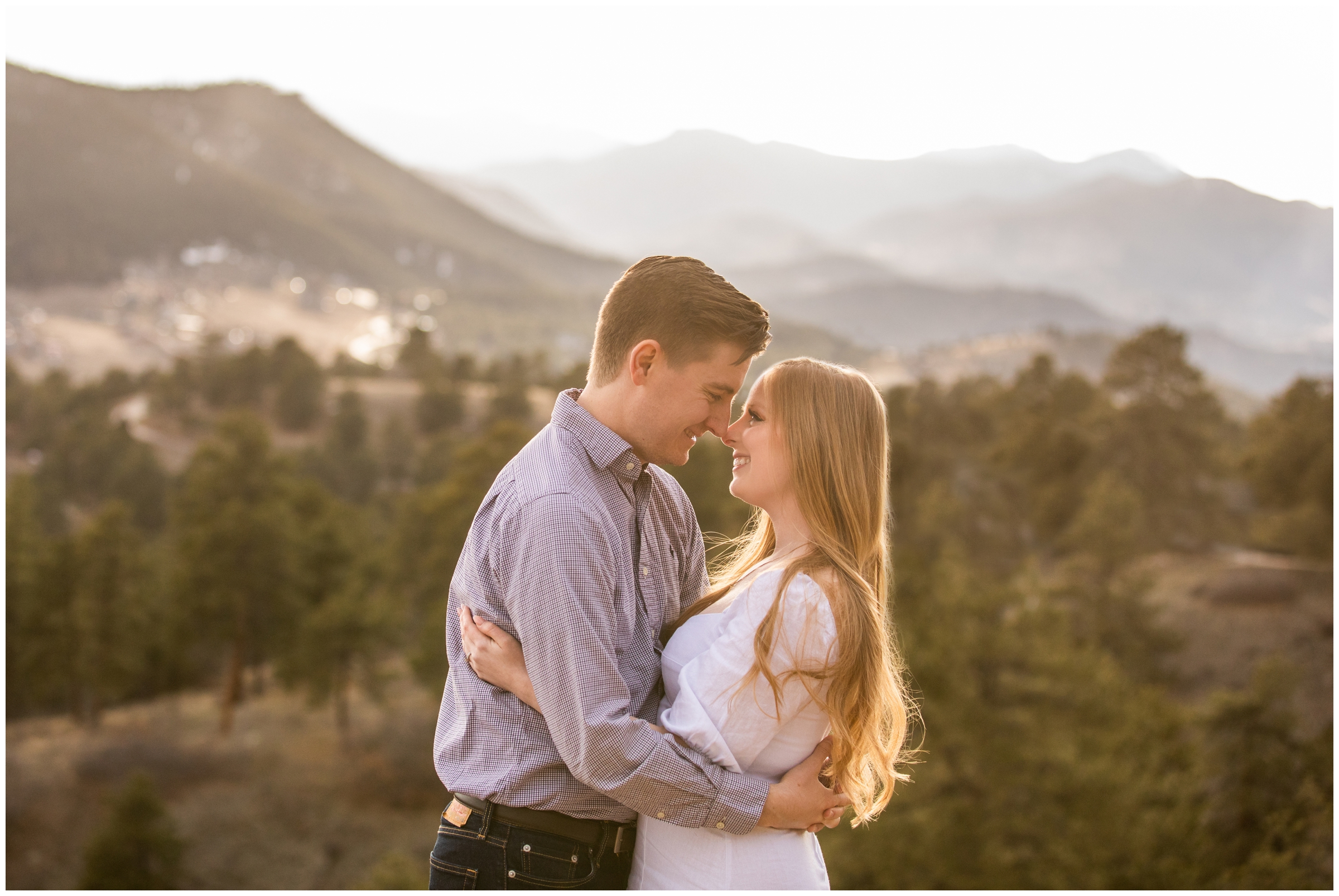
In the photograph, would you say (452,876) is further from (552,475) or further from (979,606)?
(979,606)

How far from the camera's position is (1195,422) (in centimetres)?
3209

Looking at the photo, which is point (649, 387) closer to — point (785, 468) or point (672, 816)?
point (785, 468)

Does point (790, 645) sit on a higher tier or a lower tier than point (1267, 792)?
higher

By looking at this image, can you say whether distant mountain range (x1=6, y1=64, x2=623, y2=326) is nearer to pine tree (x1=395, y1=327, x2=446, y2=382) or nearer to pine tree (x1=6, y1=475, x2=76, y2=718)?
pine tree (x1=395, y1=327, x2=446, y2=382)

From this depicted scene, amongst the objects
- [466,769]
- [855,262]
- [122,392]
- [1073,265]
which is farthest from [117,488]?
[1073,265]

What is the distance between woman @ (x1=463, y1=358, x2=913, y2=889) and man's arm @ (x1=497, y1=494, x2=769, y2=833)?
107 millimetres

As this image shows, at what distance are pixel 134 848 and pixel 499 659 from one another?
109ft

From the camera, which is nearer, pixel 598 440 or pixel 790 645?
pixel 790 645

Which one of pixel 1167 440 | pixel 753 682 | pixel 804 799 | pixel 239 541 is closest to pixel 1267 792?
pixel 1167 440

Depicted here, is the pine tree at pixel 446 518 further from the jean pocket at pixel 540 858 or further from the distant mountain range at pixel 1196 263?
the distant mountain range at pixel 1196 263

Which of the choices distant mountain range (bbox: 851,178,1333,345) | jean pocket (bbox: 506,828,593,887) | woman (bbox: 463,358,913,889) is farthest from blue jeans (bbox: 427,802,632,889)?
distant mountain range (bbox: 851,178,1333,345)

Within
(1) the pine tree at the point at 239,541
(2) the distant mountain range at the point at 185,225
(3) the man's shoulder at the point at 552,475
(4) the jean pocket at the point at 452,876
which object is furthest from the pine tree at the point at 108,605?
(2) the distant mountain range at the point at 185,225

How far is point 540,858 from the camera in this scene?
298 cm

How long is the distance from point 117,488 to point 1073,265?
180065mm
